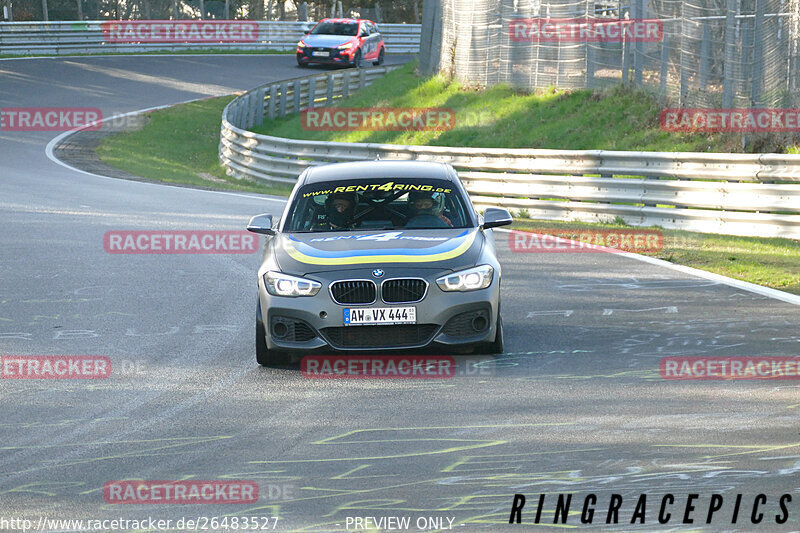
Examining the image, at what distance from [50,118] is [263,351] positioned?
2970cm

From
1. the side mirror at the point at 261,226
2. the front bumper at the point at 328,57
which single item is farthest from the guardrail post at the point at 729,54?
the front bumper at the point at 328,57

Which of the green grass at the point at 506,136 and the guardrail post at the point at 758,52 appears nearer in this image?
the green grass at the point at 506,136

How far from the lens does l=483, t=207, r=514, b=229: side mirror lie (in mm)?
9297

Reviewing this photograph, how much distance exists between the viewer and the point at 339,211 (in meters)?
9.57

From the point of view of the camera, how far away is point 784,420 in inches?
266

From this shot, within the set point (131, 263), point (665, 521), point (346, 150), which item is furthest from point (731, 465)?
point (346, 150)

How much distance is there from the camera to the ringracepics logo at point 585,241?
49.1 ft

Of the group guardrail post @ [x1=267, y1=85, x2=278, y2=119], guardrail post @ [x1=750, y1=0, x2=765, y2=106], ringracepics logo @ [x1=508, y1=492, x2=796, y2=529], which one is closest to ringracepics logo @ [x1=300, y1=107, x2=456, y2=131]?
guardrail post @ [x1=267, y1=85, x2=278, y2=119]

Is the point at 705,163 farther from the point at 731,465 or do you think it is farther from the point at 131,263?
the point at 731,465

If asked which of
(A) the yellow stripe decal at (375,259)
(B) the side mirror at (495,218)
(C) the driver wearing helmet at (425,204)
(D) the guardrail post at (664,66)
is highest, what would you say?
(D) the guardrail post at (664,66)

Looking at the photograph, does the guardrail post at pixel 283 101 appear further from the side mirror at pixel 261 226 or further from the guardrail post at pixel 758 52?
the side mirror at pixel 261 226

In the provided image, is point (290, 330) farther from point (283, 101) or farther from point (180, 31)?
point (180, 31)

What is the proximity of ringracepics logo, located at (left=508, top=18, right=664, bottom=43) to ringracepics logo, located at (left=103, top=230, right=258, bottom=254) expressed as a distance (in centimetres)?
1192

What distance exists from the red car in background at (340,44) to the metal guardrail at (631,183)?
1962 centimetres
